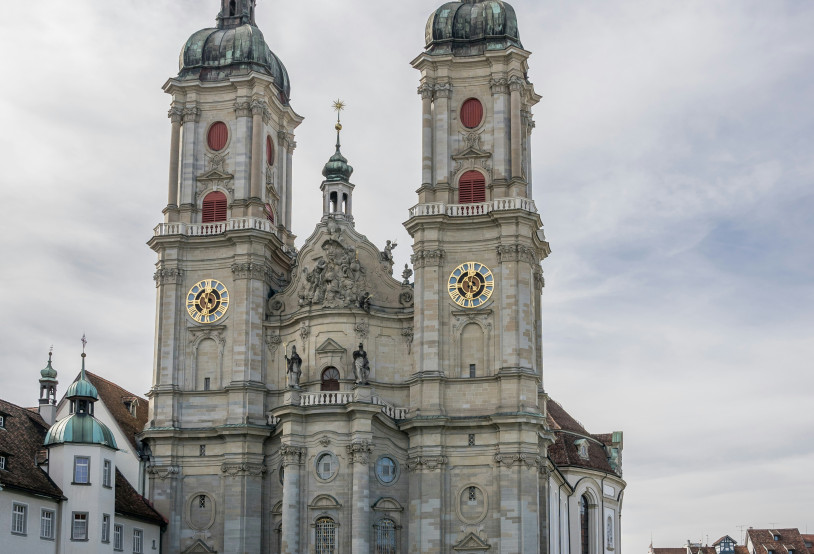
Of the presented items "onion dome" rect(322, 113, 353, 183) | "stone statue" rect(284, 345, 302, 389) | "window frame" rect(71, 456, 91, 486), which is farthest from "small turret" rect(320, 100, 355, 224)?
"window frame" rect(71, 456, 91, 486)

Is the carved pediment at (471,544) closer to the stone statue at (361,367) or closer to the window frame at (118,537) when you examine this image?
the stone statue at (361,367)

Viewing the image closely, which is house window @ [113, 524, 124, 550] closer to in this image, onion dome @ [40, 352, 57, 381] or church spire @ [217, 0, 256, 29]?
onion dome @ [40, 352, 57, 381]

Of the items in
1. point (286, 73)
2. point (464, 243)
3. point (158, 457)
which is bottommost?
point (158, 457)

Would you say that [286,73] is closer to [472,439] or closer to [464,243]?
[464,243]

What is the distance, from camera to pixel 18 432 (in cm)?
6316

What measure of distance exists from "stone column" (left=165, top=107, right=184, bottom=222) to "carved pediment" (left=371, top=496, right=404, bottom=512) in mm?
19103

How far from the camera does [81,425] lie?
2451 inches

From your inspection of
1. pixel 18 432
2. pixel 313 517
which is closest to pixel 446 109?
pixel 313 517

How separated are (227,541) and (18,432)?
11.5 meters

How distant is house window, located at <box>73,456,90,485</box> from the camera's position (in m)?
61.5

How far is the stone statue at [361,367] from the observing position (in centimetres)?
6544

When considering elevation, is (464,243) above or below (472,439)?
above

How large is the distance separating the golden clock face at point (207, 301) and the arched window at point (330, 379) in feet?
21.6

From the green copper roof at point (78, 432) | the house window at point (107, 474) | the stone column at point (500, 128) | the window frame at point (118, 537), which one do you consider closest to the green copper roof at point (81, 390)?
the green copper roof at point (78, 432)
